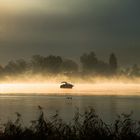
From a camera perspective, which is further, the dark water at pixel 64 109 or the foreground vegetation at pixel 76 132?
the dark water at pixel 64 109

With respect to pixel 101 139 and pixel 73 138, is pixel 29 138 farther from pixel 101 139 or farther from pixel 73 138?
pixel 101 139

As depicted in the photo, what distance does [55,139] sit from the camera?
16766 mm

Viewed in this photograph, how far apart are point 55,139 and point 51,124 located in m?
1.67

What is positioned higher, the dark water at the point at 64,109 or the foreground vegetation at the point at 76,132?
the dark water at the point at 64,109

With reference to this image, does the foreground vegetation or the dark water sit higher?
the dark water

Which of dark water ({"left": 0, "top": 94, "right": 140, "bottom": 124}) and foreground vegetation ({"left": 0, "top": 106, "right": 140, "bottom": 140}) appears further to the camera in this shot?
dark water ({"left": 0, "top": 94, "right": 140, "bottom": 124})

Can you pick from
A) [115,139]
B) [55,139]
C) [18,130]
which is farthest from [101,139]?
[18,130]

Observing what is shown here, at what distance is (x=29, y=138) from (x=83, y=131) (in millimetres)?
2223

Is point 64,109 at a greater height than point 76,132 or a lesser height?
greater

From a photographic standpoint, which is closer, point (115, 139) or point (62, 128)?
point (115, 139)

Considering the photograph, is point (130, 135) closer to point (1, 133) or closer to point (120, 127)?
point (120, 127)

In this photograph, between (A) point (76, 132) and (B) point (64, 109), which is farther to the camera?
(B) point (64, 109)

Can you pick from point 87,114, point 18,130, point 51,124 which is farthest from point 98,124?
point 18,130

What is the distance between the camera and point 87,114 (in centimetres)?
1872
